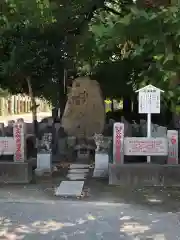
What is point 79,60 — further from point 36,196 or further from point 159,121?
point 36,196

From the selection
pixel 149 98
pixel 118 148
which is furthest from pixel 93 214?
pixel 149 98

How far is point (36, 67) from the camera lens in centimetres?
1500

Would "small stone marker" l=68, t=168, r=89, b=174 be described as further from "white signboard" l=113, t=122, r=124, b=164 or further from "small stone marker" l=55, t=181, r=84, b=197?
"white signboard" l=113, t=122, r=124, b=164

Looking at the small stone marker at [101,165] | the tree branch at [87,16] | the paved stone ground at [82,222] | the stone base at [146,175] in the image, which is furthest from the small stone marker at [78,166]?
the tree branch at [87,16]

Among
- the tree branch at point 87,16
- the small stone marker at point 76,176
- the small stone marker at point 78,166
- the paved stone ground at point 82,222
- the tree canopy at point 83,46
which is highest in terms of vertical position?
the tree branch at point 87,16

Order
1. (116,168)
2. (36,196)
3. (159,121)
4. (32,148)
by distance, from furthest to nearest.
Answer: (159,121) → (32,148) → (116,168) → (36,196)

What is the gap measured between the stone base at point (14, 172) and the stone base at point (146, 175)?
6.47 feet

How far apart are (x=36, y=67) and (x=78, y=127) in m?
3.37

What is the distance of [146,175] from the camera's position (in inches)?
340

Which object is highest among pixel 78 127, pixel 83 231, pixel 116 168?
pixel 78 127

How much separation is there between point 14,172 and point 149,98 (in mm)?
3609

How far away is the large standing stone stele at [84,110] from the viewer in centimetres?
1323

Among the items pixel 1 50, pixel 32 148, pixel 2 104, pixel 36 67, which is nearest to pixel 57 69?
pixel 36 67

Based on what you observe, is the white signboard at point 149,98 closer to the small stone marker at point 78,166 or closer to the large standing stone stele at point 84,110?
the small stone marker at point 78,166
